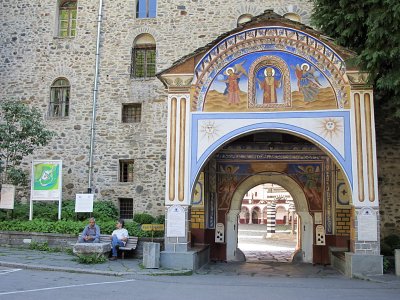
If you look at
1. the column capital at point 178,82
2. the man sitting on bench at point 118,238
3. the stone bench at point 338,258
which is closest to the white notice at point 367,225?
the stone bench at point 338,258

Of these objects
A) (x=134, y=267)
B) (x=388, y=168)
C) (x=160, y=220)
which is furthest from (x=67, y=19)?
(x=388, y=168)

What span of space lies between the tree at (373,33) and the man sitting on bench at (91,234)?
26.0 ft

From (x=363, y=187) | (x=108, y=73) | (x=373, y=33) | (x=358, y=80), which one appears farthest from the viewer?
(x=108, y=73)

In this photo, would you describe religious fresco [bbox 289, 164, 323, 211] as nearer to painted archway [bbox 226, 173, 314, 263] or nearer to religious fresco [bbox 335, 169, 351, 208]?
painted archway [bbox 226, 173, 314, 263]

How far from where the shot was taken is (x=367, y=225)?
1127 cm

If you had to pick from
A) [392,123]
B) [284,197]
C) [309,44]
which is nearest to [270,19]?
[309,44]

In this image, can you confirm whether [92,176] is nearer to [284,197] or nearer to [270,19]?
[270,19]

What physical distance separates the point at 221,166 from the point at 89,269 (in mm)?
6258

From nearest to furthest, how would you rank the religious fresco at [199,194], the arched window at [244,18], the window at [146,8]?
the religious fresco at [199,194], the arched window at [244,18], the window at [146,8]

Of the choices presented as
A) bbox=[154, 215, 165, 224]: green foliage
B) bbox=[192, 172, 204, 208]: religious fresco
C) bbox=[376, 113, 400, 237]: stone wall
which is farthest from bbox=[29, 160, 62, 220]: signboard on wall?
bbox=[376, 113, 400, 237]: stone wall

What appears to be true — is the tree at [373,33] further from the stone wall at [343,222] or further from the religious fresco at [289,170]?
the stone wall at [343,222]

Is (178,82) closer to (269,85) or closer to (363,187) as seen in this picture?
(269,85)

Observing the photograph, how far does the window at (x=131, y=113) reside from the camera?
1770cm

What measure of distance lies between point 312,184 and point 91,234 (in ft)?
23.1
